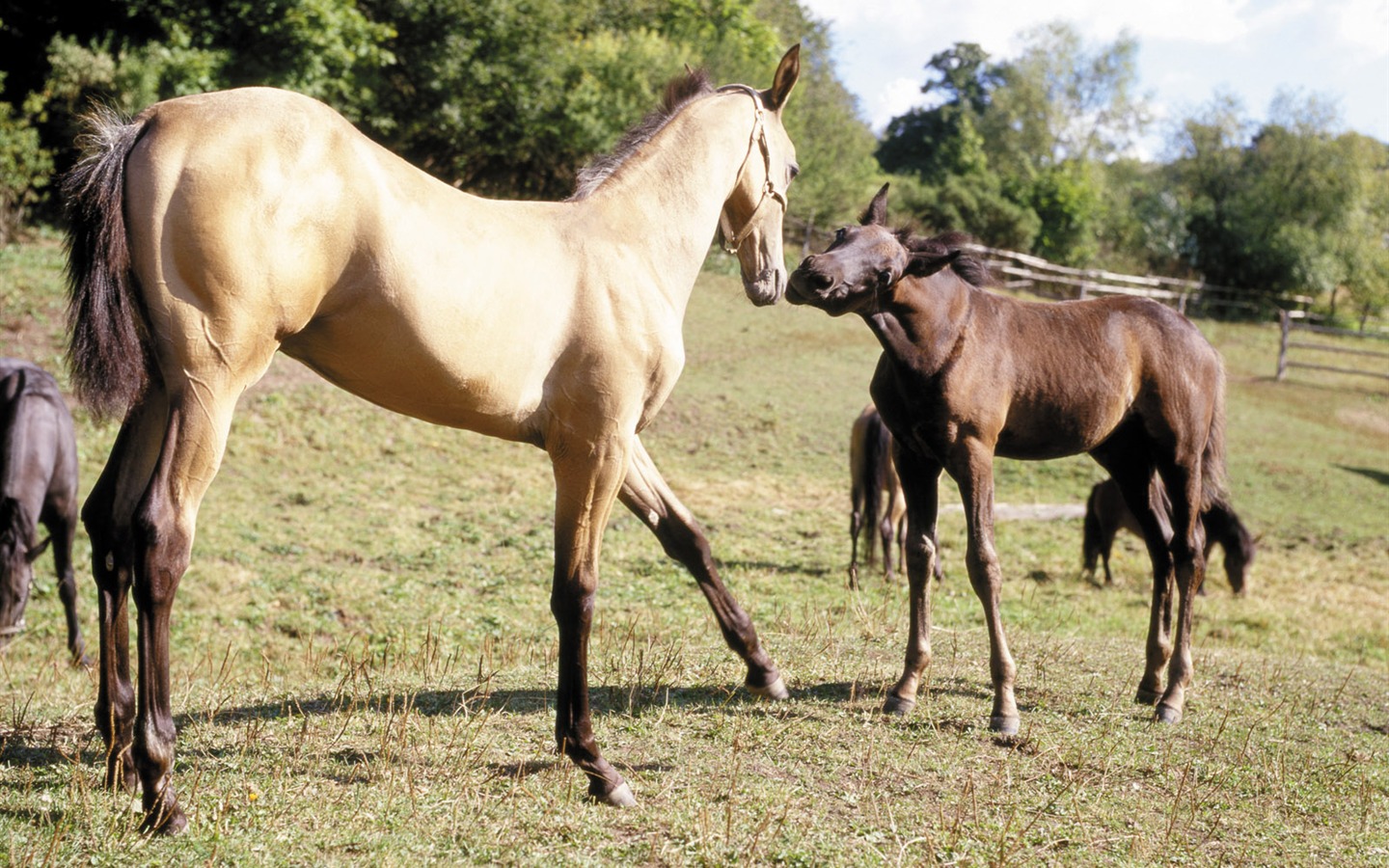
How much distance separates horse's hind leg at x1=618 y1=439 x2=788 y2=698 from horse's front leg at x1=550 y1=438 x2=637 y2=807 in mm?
896

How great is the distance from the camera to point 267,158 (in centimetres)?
304

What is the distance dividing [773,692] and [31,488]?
5.28m

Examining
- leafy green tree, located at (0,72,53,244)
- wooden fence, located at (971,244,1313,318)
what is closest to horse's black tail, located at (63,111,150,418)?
leafy green tree, located at (0,72,53,244)

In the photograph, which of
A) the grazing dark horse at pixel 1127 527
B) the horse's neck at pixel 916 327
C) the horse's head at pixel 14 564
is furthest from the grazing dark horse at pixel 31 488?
the grazing dark horse at pixel 1127 527

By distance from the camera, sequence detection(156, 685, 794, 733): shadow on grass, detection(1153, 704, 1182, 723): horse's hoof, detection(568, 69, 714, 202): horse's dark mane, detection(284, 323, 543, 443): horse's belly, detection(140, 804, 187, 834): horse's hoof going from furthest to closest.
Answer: detection(1153, 704, 1182, 723): horse's hoof → detection(156, 685, 794, 733): shadow on grass → detection(568, 69, 714, 202): horse's dark mane → detection(284, 323, 543, 443): horse's belly → detection(140, 804, 187, 834): horse's hoof

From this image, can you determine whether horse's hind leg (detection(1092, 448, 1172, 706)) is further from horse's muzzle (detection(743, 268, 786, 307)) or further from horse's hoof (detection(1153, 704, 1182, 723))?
horse's muzzle (detection(743, 268, 786, 307))

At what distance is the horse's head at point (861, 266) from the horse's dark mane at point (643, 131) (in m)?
0.82

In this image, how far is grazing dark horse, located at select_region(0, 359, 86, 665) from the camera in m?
6.55

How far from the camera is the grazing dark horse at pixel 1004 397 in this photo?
4.76 m

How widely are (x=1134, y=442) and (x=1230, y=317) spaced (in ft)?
112

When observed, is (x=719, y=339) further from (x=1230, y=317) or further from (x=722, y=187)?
(x=1230, y=317)

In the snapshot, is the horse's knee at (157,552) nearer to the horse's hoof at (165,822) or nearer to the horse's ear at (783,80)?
the horse's hoof at (165,822)

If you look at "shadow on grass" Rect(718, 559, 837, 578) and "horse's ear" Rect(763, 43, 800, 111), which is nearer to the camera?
"horse's ear" Rect(763, 43, 800, 111)

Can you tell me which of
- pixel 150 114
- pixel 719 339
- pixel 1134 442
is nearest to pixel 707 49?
pixel 719 339
